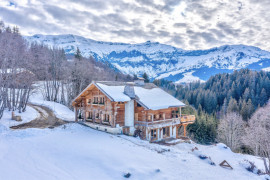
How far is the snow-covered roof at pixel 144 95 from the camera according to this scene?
948 inches

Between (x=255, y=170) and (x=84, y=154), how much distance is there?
16.7 meters

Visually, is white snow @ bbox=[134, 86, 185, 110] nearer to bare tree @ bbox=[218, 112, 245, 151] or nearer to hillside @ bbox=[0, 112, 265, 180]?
hillside @ bbox=[0, 112, 265, 180]

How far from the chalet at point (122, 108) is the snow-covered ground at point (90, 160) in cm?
314

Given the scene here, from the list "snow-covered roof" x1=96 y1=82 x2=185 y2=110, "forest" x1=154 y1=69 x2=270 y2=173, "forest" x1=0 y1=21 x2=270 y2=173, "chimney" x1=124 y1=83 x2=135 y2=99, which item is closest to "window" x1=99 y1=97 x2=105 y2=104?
"snow-covered roof" x1=96 y1=82 x2=185 y2=110

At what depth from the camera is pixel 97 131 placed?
80.1 feet

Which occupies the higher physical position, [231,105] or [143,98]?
[143,98]

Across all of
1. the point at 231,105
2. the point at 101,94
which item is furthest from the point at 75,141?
the point at 231,105

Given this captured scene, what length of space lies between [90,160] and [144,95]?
14089 mm

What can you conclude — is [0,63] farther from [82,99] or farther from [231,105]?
[231,105]

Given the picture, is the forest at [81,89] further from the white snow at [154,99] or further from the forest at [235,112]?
the white snow at [154,99]

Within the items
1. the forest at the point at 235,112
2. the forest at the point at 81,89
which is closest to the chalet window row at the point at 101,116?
the forest at the point at 81,89

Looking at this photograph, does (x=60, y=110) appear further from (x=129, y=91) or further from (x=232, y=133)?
(x=232, y=133)

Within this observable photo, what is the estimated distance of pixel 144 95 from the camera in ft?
90.1

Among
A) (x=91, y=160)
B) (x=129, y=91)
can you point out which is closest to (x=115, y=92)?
(x=129, y=91)
